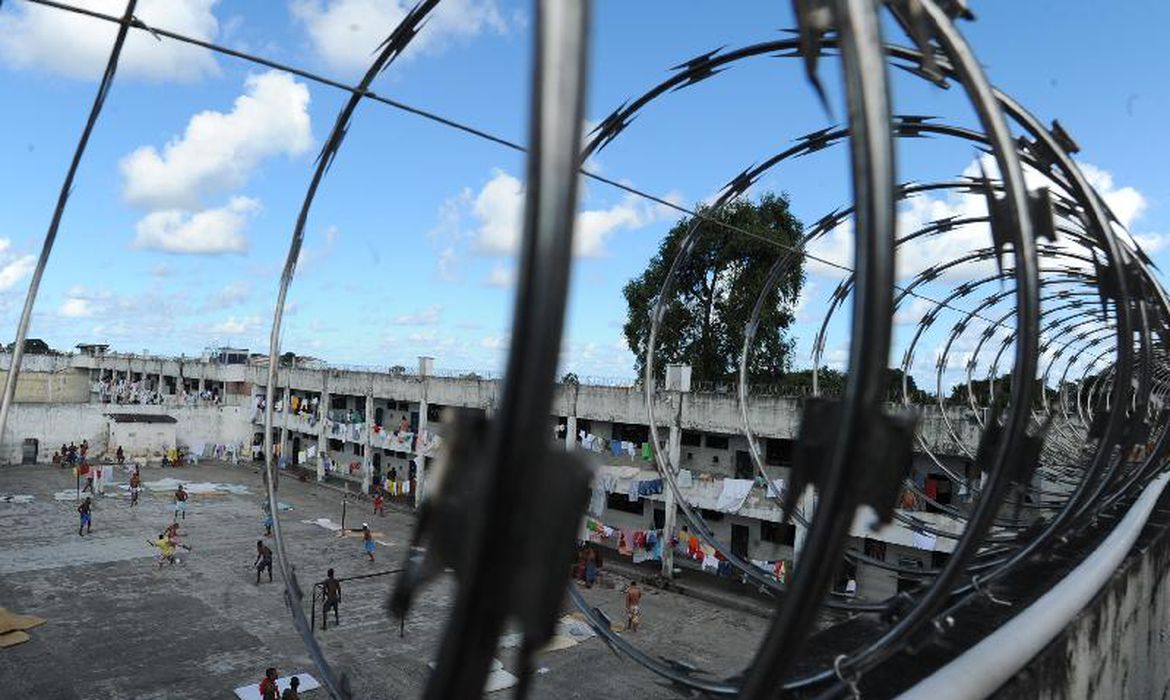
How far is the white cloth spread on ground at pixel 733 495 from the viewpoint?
20.5 m

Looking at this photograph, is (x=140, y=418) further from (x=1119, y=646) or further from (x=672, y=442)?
(x=1119, y=646)

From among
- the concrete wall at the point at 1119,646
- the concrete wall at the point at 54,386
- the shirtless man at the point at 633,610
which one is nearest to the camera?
the concrete wall at the point at 1119,646

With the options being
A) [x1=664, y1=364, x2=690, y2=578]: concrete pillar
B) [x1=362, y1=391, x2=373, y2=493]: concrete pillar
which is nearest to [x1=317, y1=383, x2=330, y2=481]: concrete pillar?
[x1=362, y1=391, x2=373, y2=493]: concrete pillar

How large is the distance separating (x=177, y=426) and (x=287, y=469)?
5211 millimetres

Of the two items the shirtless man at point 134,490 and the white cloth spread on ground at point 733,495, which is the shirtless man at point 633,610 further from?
the shirtless man at point 134,490

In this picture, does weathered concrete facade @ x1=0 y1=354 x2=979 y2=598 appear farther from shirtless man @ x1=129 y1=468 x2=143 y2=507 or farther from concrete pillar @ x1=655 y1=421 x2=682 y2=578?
shirtless man @ x1=129 y1=468 x2=143 y2=507

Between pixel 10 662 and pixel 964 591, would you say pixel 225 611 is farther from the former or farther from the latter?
pixel 964 591

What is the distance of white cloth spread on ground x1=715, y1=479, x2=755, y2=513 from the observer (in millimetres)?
20531

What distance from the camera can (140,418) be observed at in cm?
3516

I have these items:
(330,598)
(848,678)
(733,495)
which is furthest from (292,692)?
(733,495)

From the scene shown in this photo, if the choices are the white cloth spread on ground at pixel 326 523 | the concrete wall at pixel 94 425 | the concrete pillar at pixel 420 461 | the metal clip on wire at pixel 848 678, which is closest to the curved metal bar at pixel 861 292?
the metal clip on wire at pixel 848 678

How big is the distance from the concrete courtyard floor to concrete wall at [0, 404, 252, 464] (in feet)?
33.8

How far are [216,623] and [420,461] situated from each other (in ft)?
40.0

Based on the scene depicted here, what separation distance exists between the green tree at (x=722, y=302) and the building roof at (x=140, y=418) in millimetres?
21325
